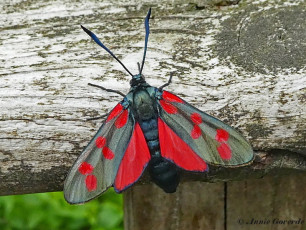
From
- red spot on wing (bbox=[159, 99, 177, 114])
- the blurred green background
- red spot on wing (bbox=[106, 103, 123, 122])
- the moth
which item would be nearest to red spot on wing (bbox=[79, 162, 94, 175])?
the moth

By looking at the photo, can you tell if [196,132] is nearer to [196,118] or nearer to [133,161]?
[196,118]

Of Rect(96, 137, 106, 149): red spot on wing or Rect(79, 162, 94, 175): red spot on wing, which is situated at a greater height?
Rect(96, 137, 106, 149): red spot on wing

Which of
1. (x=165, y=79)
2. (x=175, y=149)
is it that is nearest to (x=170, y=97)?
(x=165, y=79)

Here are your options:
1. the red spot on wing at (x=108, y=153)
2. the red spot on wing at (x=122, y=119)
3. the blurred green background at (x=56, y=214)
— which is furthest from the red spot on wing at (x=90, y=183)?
the blurred green background at (x=56, y=214)

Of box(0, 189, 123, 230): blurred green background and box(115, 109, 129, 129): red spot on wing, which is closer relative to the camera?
box(115, 109, 129, 129): red spot on wing

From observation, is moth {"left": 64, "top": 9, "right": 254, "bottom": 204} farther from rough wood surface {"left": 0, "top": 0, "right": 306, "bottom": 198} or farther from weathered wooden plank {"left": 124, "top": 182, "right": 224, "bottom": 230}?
weathered wooden plank {"left": 124, "top": 182, "right": 224, "bottom": 230}

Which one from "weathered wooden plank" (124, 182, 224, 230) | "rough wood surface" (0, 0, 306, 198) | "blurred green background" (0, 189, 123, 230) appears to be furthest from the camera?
"blurred green background" (0, 189, 123, 230)
